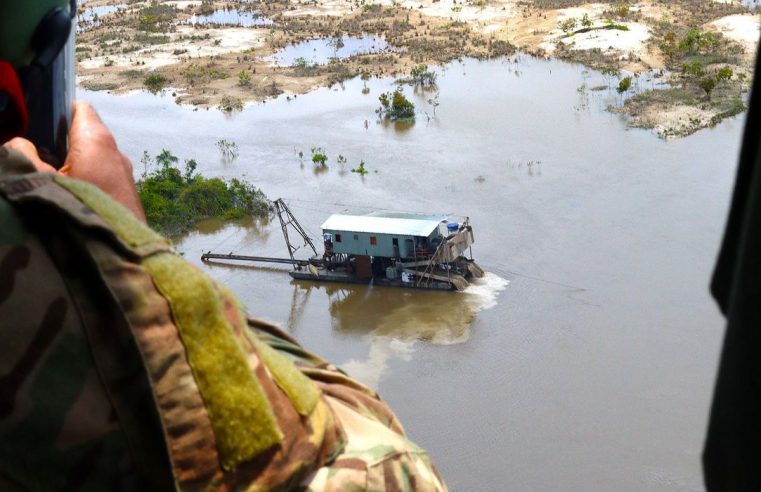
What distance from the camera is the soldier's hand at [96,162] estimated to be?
137 centimetres

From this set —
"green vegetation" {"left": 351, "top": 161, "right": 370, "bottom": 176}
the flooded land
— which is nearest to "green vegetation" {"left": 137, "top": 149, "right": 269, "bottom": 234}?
"green vegetation" {"left": 351, "top": 161, "right": 370, "bottom": 176}

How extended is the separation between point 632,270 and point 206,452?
12.1 meters

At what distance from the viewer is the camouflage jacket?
1052mm

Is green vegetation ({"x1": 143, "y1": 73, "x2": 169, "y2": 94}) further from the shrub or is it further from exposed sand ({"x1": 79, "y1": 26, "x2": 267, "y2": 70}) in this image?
the shrub

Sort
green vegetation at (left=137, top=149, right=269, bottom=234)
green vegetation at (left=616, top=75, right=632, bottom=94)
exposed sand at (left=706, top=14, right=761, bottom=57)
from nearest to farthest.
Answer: green vegetation at (left=137, top=149, right=269, bottom=234)
green vegetation at (left=616, top=75, right=632, bottom=94)
exposed sand at (left=706, top=14, right=761, bottom=57)

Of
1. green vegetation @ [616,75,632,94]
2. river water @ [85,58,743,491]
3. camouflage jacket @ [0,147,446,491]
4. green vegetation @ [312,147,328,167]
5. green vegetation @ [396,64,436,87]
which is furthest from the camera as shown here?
green vegetation @ [396,64,436,87]

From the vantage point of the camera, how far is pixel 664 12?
24656 millimetres

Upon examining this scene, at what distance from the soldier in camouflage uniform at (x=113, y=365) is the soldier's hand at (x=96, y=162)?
225 mm

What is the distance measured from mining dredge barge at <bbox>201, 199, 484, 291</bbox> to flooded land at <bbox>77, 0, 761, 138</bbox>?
5.55 metres

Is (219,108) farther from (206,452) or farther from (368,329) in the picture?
(206,452)

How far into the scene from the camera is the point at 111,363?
1.07m

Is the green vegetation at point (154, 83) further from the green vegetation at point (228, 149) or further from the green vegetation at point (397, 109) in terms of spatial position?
the green vegetation at point (397, 109)

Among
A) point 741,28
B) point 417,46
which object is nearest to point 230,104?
point 417,46

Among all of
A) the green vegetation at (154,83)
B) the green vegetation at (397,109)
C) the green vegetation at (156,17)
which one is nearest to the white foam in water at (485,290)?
the green vegetation at (397,109)
